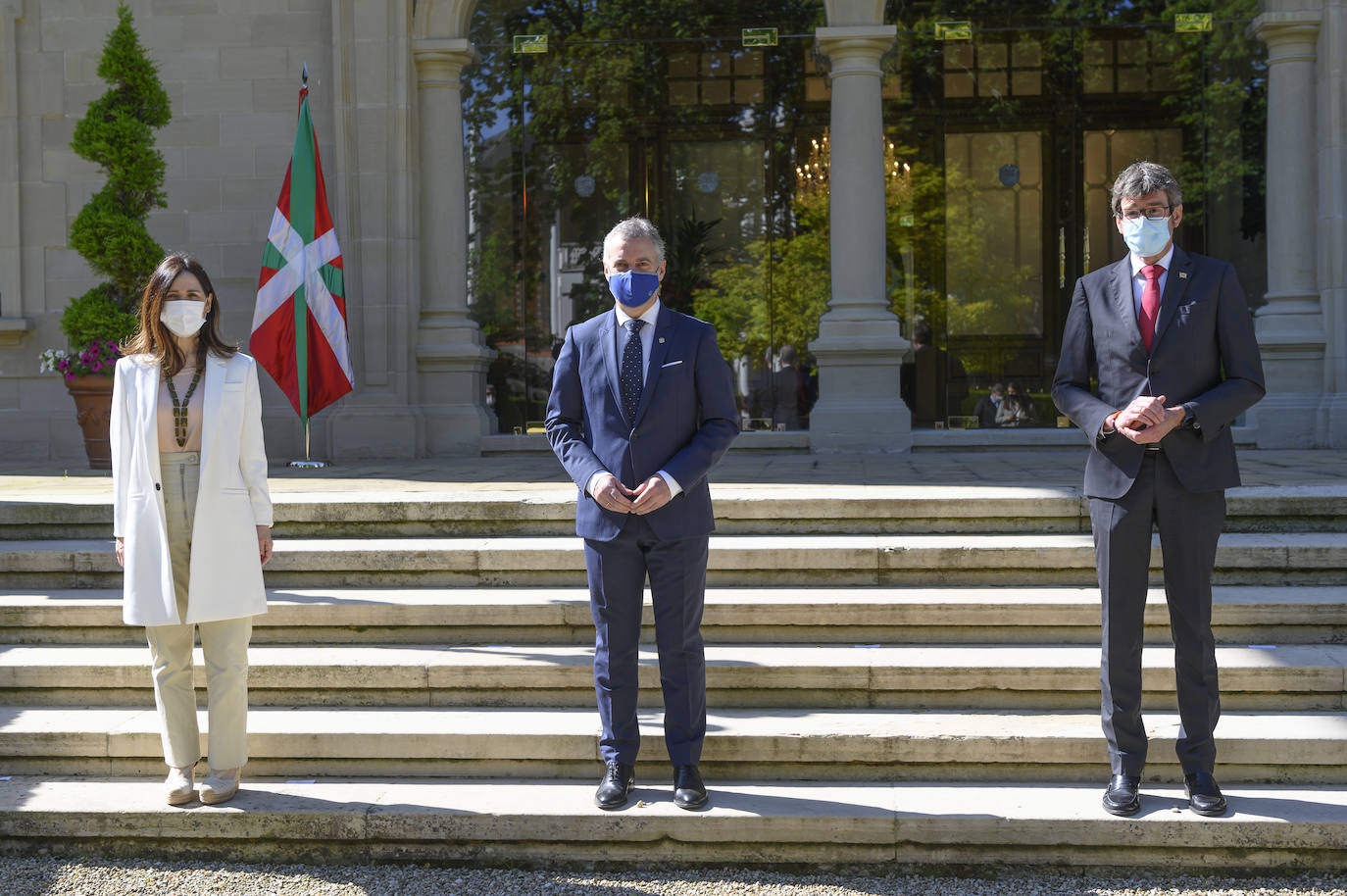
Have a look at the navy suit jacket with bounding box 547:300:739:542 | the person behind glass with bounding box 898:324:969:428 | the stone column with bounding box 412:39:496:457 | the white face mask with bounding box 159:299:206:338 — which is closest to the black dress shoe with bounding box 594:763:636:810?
the navy suit jacket with bounding box 547:300:739:542

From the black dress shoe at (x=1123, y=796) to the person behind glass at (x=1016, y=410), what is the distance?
8.31 metres

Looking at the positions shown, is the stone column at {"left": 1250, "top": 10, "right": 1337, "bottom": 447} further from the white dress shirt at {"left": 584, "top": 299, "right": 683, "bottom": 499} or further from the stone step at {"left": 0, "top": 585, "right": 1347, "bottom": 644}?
the white dress shirt at {"left": 584, "top": 299, "right": 683, "bottom": 499}

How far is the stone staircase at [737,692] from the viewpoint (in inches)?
157

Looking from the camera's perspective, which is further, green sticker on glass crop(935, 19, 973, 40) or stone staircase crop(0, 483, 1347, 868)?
green sticker on glass crop(935, 19, 973, 40)

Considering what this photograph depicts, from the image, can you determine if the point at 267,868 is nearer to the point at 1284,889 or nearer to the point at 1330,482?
the point at 1284,889

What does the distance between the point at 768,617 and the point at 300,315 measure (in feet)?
19.8

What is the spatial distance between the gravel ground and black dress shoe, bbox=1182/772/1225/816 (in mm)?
207

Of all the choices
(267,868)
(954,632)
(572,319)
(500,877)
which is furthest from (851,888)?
(572,319)

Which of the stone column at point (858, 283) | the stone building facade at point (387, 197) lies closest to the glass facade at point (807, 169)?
the stone building facade at point (387, 197)

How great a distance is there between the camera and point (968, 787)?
423cm

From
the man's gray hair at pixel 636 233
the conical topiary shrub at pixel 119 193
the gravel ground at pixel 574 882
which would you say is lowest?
the gravel ground at pixel 574 882

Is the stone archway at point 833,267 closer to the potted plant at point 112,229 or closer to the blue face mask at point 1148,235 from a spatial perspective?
the potted plant at point 112,229

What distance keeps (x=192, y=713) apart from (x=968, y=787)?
8.93 ft

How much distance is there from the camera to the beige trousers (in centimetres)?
414
